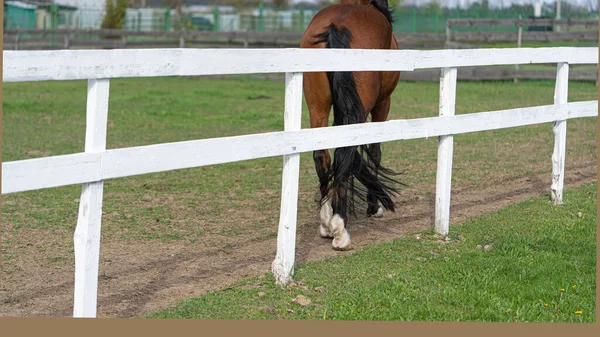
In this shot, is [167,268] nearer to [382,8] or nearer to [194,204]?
[194,204]

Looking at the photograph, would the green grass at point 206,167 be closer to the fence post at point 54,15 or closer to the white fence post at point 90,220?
the white fence post at point 90,220

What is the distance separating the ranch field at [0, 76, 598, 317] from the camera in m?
5.04

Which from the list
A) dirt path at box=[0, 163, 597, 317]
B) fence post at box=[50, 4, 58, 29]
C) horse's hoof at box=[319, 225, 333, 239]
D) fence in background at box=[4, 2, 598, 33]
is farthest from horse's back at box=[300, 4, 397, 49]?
fence post at box=[50, 4, 58, 29]

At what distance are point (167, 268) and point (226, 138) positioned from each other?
117 centimetres

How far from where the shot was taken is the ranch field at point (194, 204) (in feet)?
16.5

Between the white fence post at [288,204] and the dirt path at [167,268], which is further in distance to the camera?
the white fence post at [288,204]

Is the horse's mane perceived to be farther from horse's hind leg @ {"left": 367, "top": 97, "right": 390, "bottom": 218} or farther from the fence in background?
the fence in background

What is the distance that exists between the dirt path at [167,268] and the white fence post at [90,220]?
2.00 feet

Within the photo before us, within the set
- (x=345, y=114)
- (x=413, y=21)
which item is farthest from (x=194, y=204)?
(x=413, y=21)

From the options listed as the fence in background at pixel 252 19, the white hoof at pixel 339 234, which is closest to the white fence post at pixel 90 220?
the white hoof at pixel 339 234

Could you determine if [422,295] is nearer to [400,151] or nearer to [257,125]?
[400,151]

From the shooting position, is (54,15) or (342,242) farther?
(54,15)

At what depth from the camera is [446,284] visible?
16.4 ft

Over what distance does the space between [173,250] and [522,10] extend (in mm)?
35270
